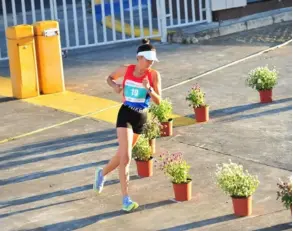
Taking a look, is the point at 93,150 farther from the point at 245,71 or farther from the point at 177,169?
the point at 245,71

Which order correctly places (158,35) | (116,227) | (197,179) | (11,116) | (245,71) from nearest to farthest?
(116,227) < (197,179) < (11,116) < (245,71) < (158,35)

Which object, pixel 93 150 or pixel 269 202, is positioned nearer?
pixel 269 202

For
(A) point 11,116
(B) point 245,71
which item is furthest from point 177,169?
(B) point 245,71

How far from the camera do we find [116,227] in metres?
8.88

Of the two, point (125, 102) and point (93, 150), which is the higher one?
point (125, 102)

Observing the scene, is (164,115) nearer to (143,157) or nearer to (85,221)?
(143,157)

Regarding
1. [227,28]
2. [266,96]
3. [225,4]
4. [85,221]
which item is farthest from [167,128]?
[225,4]

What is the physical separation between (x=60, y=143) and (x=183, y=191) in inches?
112

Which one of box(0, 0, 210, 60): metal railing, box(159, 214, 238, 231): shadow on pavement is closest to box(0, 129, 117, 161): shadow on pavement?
box(159, 214, 238, 231): shadow on pavement

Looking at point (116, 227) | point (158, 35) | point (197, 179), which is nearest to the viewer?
point (116, 227)

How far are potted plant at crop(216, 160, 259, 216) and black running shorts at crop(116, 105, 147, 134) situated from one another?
1.06 m

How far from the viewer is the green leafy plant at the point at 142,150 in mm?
10098

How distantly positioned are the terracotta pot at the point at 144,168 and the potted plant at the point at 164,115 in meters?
1.40

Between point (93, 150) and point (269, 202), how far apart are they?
9.45 ft
